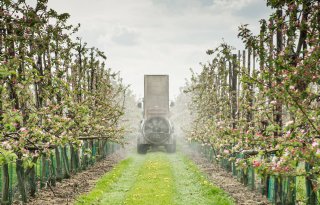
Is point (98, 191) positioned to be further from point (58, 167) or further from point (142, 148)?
point (142, 148)

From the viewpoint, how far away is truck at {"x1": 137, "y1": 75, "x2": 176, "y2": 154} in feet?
111

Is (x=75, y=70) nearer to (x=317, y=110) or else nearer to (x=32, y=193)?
(x=32, y=193)

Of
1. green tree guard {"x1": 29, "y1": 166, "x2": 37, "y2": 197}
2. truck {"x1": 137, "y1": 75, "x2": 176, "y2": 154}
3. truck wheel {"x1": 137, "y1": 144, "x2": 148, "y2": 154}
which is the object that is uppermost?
truck {"x1": 137, "y1": 75, "x2": 176, "y2": 154}

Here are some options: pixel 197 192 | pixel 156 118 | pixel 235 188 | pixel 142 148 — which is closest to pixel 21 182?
pixel 197 192

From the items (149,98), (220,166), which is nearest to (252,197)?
(220,166)

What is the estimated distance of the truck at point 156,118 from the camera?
1330 inches

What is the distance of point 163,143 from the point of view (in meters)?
33.8

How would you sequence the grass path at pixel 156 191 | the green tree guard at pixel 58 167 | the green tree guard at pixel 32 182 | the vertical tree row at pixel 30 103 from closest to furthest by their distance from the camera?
the vertical tree row at pixel 30 103 < the grass path at pixel 156 191 < the green tree guard at pixel 32 182 < the green tree guard at pixel 58 167

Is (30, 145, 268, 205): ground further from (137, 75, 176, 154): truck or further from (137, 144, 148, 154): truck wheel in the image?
(137, 144, 148, 154): truck wheel

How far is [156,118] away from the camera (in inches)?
1350

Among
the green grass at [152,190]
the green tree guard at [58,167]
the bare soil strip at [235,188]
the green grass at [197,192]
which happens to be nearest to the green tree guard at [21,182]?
the green grass at [152,190]

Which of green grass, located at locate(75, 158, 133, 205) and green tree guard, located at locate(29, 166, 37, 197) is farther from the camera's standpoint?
green tree guard, located at locate(29, 166, 37, 197)

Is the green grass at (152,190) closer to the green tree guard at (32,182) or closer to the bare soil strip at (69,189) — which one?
the bare soil strip at (69,189)

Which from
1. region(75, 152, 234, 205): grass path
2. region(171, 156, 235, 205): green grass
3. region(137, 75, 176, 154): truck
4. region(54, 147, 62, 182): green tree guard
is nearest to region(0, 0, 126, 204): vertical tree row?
region(54, 147, 62, 182): green tree guard
